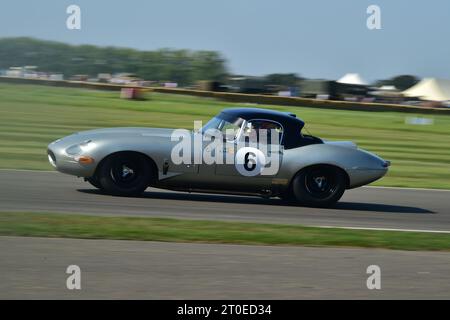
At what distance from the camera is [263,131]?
36.4 feet

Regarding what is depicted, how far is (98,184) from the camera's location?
1105cm

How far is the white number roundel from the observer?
1095 centimetres

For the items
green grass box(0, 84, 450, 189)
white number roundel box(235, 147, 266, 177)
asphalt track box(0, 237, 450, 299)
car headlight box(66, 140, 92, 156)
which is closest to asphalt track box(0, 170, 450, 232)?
white number roundel box(235, 147, 266, 177)

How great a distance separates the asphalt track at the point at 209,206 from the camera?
997 centimetres

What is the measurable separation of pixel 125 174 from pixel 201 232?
2.61 m

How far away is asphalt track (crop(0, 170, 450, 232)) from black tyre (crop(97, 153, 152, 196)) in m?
0.14

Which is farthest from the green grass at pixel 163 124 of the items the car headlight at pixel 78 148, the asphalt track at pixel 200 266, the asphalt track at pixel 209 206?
the asphalt track at pixel 200 266

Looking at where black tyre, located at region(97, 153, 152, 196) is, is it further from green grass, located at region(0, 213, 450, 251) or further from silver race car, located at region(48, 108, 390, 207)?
green grass, located at region(0, 213, 450, 251)

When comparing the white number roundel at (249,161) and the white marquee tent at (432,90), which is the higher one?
the white marquee tent at (432,90)

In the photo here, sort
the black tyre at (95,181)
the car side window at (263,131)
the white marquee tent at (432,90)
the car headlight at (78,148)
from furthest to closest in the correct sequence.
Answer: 1. the white marquee tent at (432,90)
2. the car side window at (263,131)
3. the black tyre at (95,181)
4. the car headlight at (78,148)

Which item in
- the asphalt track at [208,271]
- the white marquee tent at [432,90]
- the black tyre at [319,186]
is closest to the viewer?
the asphalt track at [208,271]

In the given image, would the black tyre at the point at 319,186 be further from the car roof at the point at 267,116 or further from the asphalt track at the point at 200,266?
the asphalt track at the point at 200,266

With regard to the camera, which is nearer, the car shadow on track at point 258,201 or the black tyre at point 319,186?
the black tyre at point 319,186
